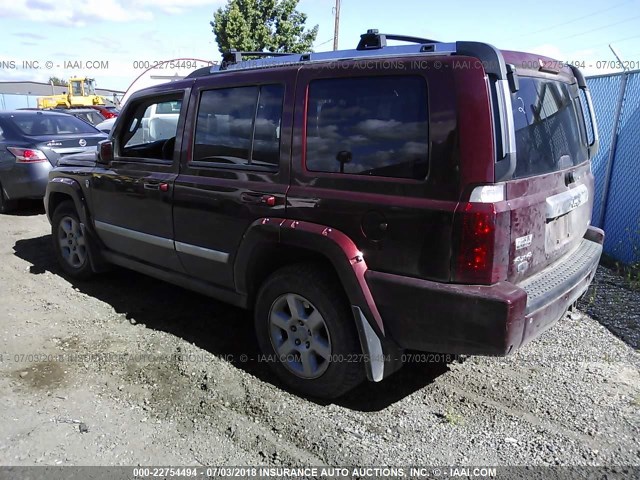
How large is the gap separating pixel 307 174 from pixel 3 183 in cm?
688

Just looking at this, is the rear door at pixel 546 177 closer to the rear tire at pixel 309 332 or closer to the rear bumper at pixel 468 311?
the rear bumper at pixel 468 311

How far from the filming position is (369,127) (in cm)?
283

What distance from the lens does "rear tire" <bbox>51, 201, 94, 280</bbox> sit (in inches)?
205

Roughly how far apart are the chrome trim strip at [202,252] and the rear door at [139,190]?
131 mm

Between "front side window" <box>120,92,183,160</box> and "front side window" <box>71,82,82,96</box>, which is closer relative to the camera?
"front side window" <box>120,92,183,160</box>

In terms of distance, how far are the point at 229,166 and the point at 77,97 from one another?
94.7 feet

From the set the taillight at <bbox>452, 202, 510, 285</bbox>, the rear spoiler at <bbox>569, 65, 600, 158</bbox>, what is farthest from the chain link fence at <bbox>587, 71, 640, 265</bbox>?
the taillight at <bbox>452, 202, 510, 285</bbox>

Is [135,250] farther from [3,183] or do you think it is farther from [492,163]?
[3,183]

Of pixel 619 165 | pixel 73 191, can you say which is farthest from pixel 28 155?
pixel 619 165

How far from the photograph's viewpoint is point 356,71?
290 cm

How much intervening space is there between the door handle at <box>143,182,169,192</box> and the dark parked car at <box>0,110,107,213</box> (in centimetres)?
432

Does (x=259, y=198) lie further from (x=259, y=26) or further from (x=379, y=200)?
(x=259, y=26)

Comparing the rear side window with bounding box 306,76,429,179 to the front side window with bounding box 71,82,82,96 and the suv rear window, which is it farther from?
the front side window with bounding box 71,82,82,96

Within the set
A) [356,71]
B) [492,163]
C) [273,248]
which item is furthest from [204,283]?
[492,163]
